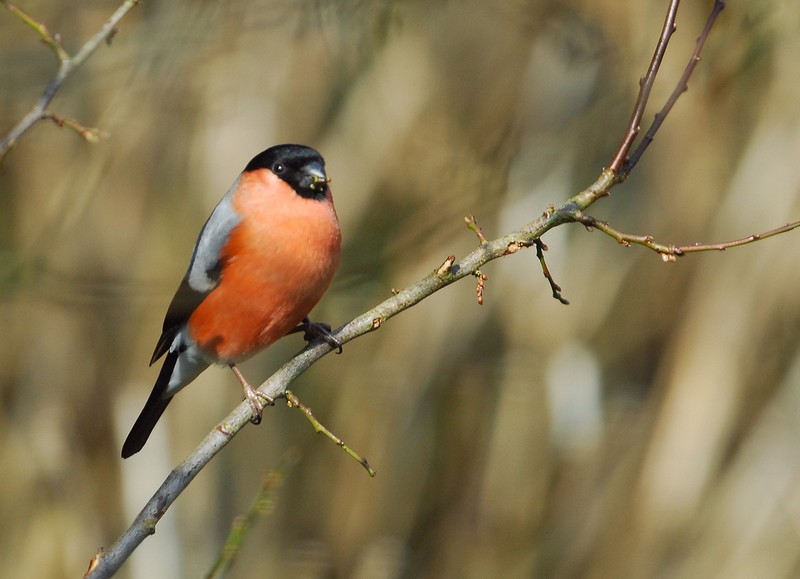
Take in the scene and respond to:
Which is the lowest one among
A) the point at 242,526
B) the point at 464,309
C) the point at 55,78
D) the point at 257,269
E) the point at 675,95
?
the point at 242,526

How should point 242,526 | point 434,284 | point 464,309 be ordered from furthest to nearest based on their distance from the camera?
point 464,309
point 434,284
point 242,526

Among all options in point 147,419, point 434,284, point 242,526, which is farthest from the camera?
point 147,419

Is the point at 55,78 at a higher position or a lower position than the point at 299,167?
lower

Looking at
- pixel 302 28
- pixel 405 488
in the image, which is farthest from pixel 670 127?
pixel 405 488

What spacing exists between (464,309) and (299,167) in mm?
1855

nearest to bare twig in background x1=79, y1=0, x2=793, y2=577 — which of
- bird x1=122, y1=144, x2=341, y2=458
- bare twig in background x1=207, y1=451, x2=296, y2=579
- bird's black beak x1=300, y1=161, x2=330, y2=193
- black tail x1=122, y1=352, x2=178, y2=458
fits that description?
bare twig in background x1=207, y1=451, x2=296, y2=579

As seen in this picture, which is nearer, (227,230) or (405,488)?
(227,230)

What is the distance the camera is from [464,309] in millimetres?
4633

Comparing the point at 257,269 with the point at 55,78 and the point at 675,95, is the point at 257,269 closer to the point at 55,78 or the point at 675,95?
the point at 55,78

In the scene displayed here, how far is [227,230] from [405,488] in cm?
228

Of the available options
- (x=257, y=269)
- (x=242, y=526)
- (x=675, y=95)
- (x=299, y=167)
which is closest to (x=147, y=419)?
(x=257, y=269)

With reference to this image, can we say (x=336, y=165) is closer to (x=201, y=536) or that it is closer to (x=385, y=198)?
(x=385, y=198)

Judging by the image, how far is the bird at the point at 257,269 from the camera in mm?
2779

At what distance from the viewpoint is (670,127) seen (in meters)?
4.52
